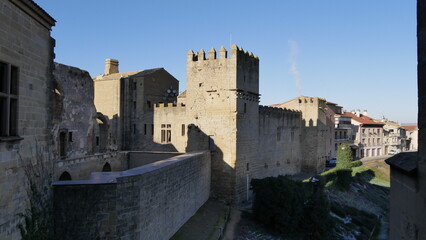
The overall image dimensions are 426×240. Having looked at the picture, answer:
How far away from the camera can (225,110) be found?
21.6 meters

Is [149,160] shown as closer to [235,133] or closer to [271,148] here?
[235,133]

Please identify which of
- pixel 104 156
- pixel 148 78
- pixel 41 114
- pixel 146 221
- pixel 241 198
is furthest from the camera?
pixel 148 78

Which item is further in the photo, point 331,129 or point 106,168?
point 331,129

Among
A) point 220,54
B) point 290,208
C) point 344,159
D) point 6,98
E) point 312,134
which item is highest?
point 220,54

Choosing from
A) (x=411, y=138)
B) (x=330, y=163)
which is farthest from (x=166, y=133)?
(x=411, y=138)

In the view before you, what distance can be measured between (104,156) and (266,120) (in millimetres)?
15226

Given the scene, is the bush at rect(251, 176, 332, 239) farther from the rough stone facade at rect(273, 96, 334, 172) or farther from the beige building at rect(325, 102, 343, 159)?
the beige building at rect(325, 102, 343, 159)

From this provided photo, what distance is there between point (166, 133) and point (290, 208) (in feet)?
44.7

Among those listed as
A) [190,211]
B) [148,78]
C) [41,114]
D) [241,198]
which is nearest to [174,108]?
[148,78]

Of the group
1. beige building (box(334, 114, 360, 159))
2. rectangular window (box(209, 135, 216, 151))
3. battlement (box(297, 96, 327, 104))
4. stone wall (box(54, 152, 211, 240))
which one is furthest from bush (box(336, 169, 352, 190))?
stone wall (box(54, 152, 211, 240))

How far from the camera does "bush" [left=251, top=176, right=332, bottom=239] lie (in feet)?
62.5

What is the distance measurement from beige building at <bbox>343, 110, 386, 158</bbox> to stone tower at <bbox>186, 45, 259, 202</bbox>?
4272 centimetres

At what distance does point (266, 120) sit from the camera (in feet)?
93.1

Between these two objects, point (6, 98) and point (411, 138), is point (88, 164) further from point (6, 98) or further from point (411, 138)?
point (411, 138)
